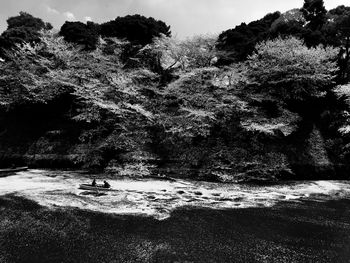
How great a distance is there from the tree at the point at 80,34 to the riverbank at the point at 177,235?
25.6 metres

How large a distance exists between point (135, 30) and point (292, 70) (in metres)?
19.9

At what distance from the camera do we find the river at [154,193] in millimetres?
13594

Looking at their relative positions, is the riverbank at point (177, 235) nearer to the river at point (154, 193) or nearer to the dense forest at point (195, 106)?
the river at point (154, 193)

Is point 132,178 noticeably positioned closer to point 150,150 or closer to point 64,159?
point 150,150

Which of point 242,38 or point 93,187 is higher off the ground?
point 242,38

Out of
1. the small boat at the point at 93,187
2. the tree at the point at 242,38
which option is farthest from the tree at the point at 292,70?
the small boat at the point at 93,187

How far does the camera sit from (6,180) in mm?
18359

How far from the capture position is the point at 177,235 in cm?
1019

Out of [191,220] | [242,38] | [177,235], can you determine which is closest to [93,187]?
[191,220]

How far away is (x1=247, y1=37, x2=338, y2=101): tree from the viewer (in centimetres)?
2366

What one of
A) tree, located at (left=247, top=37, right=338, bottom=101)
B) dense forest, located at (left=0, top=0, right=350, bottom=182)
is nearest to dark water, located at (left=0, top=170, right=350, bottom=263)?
dense forest, located at (left=0, top=0, right=350, bottom=182)

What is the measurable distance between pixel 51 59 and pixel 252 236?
27.3 m

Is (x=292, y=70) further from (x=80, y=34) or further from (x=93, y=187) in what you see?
(x=80, y=34)

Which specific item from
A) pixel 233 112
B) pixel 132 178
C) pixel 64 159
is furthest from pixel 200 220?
pixel 64 159
